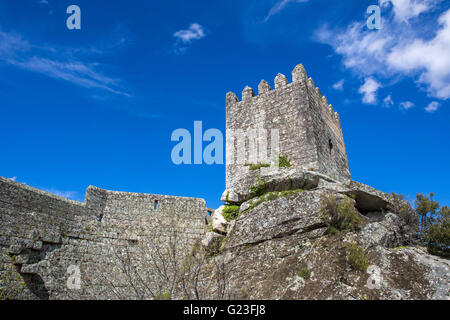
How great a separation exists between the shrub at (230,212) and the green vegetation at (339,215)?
3628 millimetres

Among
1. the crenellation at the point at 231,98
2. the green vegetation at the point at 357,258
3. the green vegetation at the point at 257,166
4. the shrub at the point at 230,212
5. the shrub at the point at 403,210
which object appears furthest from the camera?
the crenellation at the point at 231,98

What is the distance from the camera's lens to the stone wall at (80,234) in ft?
32.7

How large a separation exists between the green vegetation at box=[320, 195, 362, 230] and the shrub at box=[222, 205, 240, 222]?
363 cm

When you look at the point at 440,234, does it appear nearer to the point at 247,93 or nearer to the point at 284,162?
the point at 284,162

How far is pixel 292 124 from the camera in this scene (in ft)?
44.7

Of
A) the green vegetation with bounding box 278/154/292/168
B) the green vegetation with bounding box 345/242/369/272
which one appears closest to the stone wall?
the green vegetation with bounding box 278/154/292/168

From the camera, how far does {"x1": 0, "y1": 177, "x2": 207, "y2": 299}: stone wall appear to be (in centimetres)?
998

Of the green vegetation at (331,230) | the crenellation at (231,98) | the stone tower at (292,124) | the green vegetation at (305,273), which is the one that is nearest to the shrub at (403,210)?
the stone tower at (292,124)

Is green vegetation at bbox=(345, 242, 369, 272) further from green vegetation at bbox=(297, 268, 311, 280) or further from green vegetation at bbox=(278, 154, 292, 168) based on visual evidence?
green vegetation at bbox=(278, 154, 292, 168)

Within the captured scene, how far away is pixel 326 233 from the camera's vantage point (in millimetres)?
9398

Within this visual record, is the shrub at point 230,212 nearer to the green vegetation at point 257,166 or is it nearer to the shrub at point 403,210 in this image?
the green vegetation at point 257,166
